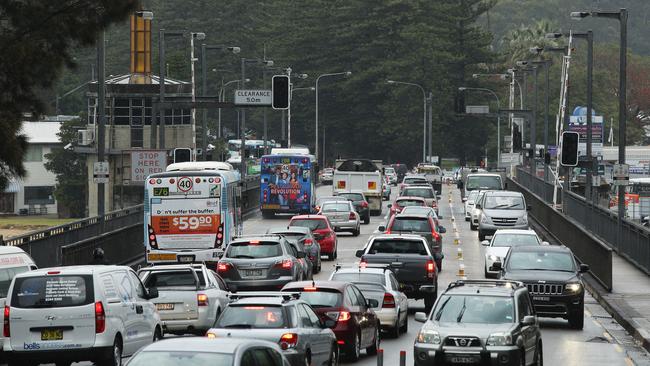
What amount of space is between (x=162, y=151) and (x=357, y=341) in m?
25.3

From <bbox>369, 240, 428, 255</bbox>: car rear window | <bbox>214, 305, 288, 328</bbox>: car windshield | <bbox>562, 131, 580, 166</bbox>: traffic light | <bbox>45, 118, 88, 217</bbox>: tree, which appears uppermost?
<bbox>562, 131, 580, 166</bbox>: traffic light

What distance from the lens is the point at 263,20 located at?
525 feet

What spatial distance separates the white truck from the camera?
232 feet

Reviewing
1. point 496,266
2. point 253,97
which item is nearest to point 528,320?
point 496,266

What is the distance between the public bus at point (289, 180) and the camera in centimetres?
6588

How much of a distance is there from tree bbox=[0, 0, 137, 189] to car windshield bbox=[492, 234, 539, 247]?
1639 centimetres

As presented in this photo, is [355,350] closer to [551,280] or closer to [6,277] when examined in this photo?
[6,277]

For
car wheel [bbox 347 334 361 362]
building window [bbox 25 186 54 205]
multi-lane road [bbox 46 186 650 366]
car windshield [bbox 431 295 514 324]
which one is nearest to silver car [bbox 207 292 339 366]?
car windshield [bbox 431 295 514 324]

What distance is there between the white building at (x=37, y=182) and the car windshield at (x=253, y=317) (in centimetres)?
12793

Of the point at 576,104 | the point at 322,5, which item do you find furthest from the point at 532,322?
the point at 576,104

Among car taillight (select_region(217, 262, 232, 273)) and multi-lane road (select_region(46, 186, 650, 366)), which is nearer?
multi-lane road (select_region(46, 186, 650, 366))

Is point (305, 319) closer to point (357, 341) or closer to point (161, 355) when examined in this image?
point (357, 341)

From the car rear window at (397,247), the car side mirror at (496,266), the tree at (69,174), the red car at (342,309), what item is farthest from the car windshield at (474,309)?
the tree at (69,174)

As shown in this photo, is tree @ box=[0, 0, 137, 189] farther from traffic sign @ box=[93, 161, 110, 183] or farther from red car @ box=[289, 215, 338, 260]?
red car @ box=[289, 215, 338, 260]
